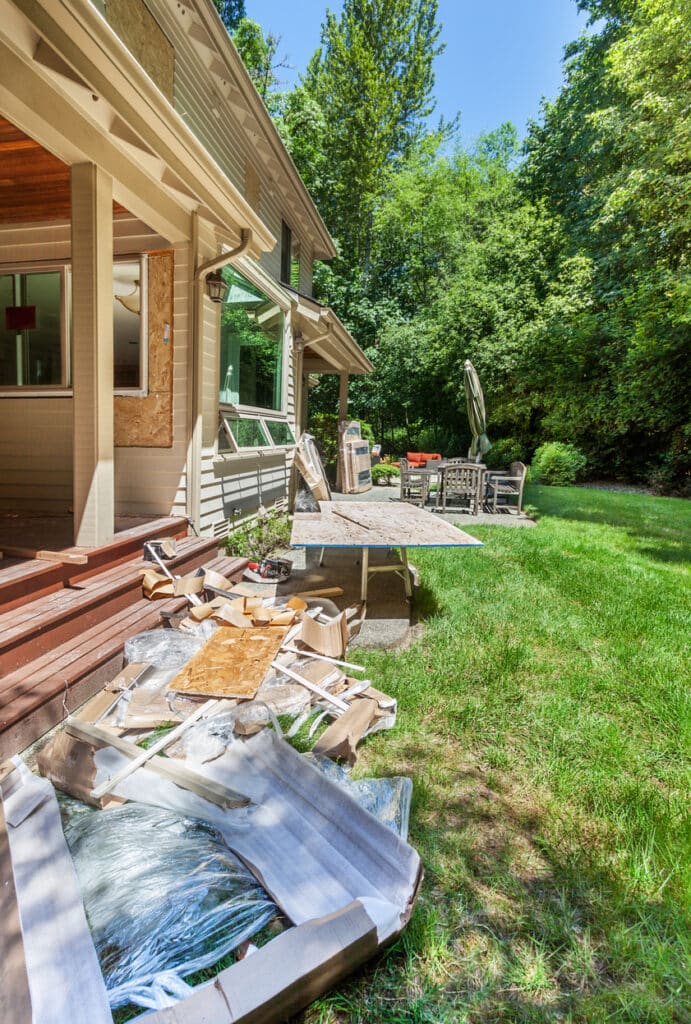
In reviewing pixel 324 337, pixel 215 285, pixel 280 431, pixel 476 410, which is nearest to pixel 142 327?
pixel 215 285

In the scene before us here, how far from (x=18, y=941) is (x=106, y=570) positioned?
7.97ft

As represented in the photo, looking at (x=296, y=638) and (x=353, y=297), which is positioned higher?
(x=353, y=297)

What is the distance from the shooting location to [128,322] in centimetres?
479

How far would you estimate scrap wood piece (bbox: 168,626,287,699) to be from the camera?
2.59 meters

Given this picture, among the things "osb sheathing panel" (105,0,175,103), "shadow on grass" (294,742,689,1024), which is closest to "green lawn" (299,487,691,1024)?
"shadow on grass" (294,742,689,1024)

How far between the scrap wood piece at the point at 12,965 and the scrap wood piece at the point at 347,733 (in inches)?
43.4

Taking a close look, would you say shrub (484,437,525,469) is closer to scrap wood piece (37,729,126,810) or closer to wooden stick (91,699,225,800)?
wooden stick (91,699,225,800)

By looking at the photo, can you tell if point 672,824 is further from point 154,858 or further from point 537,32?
point 537,32

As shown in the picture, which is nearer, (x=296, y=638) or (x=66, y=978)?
(x=66, y=978)

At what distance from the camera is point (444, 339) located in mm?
18438

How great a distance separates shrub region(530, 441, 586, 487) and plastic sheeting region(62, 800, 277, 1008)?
1392cm

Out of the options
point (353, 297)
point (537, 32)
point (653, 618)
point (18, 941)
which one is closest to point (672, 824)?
point (18, 941)

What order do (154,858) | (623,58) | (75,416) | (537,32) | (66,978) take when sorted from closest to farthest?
(66,978) < (154,858) < (75,416) < (623,58) < (537,32)

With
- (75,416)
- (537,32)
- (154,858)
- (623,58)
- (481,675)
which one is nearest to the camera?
(154,858)
